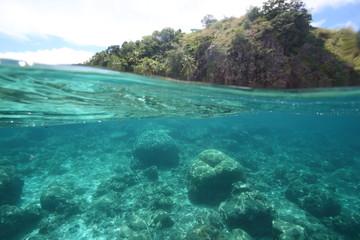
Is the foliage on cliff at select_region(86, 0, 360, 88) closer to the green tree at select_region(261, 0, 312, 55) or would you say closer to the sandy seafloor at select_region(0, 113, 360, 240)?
the green tree at select_region(261, 0, 312, 55)

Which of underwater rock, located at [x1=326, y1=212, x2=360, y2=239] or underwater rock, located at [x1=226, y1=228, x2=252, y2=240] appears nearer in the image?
underwater rock, located at [x1=226, y1=228, x2=252, y2=240]

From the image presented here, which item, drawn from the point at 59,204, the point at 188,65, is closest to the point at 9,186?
the point at 59,204

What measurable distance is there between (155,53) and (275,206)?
43.9 ft

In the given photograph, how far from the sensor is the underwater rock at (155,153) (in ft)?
62.2

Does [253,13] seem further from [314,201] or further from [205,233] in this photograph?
[314,201]

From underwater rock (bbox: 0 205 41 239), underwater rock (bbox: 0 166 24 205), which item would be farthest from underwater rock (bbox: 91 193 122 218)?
underwater rock (bbox: 0 166 24 205)

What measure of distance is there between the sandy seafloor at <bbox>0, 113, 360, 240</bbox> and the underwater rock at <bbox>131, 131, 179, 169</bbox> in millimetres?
928

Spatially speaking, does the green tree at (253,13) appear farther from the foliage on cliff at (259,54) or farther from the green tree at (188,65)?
the green tree at (188,65)

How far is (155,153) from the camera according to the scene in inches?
750

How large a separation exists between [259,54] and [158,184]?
1266 cm

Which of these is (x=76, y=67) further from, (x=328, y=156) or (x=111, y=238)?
(x=328, y=156)

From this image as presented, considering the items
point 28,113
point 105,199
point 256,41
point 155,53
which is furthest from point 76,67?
point 28,113

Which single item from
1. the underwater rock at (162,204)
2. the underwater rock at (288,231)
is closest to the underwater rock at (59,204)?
the underwater rock at (162,204)

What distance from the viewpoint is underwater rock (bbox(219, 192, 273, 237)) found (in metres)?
10.4
